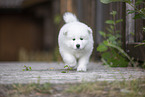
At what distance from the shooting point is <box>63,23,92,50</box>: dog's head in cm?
299

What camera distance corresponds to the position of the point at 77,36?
3018 mm

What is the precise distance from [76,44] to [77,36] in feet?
0.36

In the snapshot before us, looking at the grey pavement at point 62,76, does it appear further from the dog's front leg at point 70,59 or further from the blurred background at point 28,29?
the blurred background at point 28,29

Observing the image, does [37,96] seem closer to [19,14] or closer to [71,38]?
[71,38]

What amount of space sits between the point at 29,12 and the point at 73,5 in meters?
3.43

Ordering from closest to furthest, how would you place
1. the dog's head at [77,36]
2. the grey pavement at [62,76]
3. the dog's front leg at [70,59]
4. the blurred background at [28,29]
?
1. the grey pavement at [62,76]
2. the dog's head at [77,36]
3. the dog's front leg at [70,59]
4. the blurred background at [28,29]

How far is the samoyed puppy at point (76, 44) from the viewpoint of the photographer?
3.02 metres

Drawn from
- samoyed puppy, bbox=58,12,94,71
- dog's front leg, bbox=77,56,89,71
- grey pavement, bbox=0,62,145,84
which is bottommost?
grey pavement, bbox=0,62,145,84

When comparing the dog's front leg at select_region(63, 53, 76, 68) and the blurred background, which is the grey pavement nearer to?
the dog's front leg at select_region(63, 53, 76, 68)

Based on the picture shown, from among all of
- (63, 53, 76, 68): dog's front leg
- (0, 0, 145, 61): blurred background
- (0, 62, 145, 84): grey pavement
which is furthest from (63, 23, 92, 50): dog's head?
(0, 0, 145, 61): blurred background

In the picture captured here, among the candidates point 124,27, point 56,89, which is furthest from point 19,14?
point 56,89

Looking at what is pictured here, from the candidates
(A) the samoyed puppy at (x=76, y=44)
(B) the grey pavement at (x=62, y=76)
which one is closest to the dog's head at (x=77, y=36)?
(A) the samoyed puppy at (x=76, y=44)

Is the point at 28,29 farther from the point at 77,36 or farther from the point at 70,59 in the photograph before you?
the point at 77,36

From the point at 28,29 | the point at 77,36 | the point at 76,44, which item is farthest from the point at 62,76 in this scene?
the point at 28,29
